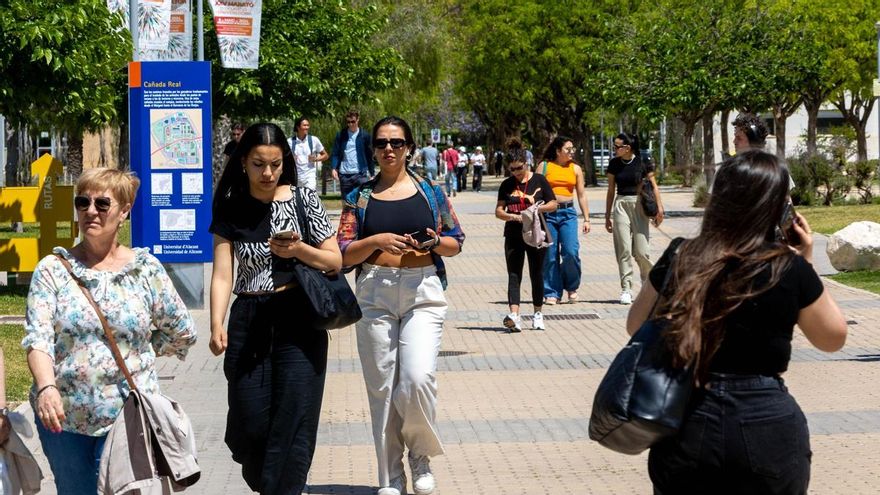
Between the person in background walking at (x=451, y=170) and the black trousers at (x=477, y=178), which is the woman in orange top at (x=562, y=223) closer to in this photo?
the person in background walking at (x=451, y=170)

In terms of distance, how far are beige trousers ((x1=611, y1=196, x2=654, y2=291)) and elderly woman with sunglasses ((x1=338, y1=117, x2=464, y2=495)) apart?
772cm

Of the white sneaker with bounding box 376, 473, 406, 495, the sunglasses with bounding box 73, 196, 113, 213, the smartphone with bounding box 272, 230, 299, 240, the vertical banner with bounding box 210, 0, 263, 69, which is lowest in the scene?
the white sneaker with bounding box 376, 473, 406, 495

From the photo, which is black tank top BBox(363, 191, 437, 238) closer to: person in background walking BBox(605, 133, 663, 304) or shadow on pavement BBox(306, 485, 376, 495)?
shadow on pavement BBox(306, 485, 376, 495)

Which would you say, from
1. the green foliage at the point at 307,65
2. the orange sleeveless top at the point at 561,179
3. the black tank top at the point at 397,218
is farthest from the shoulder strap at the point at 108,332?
the green foliage at the point at 307,65

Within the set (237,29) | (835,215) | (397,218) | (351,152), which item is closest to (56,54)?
(237,29)

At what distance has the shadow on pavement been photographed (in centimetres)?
695

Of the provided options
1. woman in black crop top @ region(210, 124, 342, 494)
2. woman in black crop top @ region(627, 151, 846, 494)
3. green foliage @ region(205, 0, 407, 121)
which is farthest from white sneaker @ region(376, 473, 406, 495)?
green foliage @ region(205, 0, 407, 121)

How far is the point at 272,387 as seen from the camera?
5.72 metres

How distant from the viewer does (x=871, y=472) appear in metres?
7.20

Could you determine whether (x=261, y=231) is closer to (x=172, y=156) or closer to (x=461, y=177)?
(x=172, y=156)

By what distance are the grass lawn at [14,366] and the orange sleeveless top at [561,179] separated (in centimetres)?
547

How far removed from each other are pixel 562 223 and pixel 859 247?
176 inches

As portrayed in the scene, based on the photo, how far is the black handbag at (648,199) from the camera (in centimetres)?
1438

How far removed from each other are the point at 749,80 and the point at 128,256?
25900 mm
